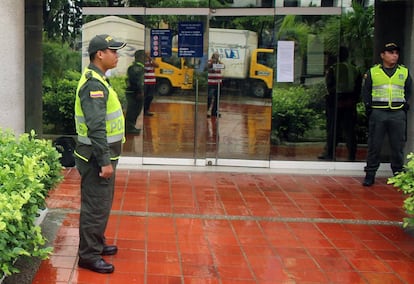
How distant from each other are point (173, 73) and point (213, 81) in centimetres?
65

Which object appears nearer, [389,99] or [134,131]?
[389,99]

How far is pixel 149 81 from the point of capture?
8.71m

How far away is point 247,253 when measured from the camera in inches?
195

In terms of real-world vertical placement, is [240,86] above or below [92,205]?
above

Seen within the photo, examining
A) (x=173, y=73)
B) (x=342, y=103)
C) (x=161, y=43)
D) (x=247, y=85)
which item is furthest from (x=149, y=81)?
(x=342, y=103)

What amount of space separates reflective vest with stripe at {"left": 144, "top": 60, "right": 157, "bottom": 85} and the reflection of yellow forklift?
2.5 inches

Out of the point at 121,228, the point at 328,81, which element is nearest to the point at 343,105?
the point at 328,81

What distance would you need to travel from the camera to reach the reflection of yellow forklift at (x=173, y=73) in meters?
8.70

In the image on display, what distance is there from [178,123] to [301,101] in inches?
78.7

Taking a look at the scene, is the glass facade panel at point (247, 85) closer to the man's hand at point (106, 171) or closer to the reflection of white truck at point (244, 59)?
the reflection of white truck at point (244, 59)

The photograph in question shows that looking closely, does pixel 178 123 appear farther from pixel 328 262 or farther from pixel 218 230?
pixel 328 262

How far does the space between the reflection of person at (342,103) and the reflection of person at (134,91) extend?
115 inches

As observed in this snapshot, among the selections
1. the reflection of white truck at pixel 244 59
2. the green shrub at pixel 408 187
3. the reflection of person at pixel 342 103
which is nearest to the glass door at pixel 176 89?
the reflection of white truck at pixel 244 59

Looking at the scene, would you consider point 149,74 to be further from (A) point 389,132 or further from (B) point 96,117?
(B) point 96,117
